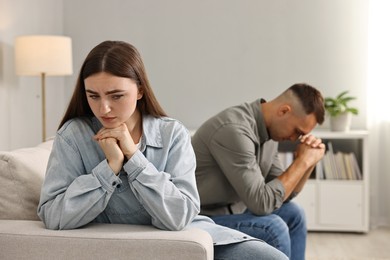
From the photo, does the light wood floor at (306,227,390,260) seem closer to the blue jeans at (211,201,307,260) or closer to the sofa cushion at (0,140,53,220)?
the blue jeans at (211,201,307,260)

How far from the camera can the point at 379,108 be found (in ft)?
16.7

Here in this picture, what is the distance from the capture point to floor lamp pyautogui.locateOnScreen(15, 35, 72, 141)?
4.34 meters

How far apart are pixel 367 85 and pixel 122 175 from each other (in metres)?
3.47

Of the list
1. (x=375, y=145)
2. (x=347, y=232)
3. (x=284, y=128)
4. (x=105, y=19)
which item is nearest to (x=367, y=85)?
(x=375, y=145)

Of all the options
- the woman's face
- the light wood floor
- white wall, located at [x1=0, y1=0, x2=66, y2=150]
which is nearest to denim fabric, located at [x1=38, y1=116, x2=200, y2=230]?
the woman's face

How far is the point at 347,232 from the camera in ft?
16.3

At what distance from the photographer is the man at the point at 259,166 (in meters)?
2.70

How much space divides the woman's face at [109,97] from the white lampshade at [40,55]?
2509 millimetres

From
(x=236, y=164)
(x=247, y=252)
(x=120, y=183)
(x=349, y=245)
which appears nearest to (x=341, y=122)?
(x=349, y=245)

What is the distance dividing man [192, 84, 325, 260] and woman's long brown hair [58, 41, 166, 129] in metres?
0.71

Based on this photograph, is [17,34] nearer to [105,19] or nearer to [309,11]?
[105,19]

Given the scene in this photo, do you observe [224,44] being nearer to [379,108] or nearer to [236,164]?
[379,108]

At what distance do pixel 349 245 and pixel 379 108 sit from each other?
109cm

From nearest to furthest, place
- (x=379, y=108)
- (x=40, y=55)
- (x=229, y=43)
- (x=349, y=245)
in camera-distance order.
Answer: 1. (x=40, y=55)
2. (x=349, y=245)
3. (x=379, y=108)
4. (x=229, y=43)
